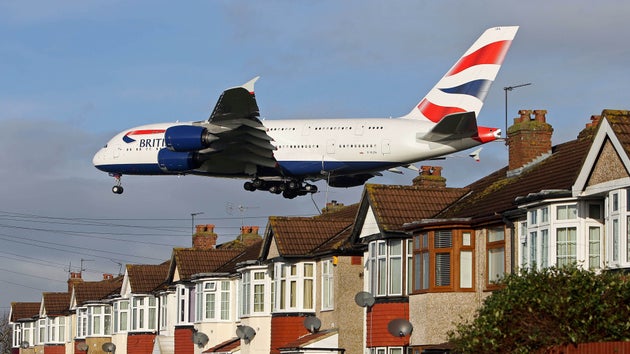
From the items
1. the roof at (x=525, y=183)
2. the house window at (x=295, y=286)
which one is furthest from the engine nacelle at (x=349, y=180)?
the roof at (x=525, y=183)

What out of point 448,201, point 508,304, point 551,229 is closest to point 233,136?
point 448,201

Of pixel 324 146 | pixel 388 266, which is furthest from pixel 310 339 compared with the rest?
pixel 324 146

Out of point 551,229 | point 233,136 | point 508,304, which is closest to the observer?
point 508,304

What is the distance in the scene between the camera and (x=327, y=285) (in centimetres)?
4650

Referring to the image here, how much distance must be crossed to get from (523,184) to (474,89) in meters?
25.1

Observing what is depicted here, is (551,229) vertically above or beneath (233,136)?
beneath

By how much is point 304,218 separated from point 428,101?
13.9m

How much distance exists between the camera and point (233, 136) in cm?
6047

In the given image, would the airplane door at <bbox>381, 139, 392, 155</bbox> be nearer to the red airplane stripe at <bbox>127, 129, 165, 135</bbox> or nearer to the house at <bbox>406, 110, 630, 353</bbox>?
the red airplane stripe at <bbox>127, 129, 165, 135</bbox>

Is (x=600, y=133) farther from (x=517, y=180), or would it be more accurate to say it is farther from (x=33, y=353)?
(x=33, y=353)

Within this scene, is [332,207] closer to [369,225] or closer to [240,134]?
[240,134]

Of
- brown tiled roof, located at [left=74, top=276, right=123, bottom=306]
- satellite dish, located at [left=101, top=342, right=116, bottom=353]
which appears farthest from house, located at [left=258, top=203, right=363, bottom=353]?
brown tiled roof, located at [left=74, top=276, right=123, bottom=306]

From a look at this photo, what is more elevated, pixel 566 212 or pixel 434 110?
pixel 434 110

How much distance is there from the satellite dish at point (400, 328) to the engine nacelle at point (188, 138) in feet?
80.3
